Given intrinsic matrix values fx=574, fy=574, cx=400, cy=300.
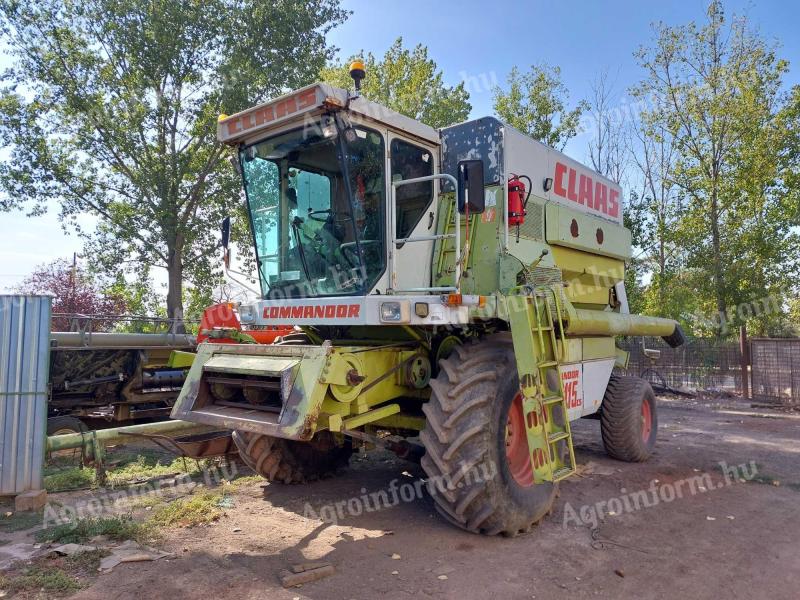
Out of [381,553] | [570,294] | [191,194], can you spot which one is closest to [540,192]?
[570,294]

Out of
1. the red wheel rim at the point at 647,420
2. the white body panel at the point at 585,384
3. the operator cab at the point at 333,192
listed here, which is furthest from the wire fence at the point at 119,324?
the red wheel rim at the point at 647,420

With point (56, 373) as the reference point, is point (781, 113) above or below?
above

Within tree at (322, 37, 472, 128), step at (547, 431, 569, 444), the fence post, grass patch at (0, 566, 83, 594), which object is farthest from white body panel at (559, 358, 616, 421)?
tree at (322, 37, 472, 128)

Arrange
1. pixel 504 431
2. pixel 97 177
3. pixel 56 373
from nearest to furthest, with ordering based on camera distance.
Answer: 1. pixel 504 431
2. pixel 56 373
3. pixel 97 177

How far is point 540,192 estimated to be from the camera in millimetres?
5738

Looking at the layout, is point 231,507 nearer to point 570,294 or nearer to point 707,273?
point 570,294

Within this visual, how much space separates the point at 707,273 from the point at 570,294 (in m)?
12.2

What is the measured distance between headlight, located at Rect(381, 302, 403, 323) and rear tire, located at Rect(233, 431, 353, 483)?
1.71 metres

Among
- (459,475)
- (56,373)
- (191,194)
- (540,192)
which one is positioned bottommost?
(459,475)

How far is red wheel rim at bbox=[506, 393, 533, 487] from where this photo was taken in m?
4.68

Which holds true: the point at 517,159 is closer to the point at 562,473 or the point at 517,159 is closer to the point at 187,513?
the point at 562,473

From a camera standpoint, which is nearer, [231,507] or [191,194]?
[231,507]

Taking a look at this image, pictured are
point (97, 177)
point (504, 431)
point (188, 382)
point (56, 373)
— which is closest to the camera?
point (504, 431)

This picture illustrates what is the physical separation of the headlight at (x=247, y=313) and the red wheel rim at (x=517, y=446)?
240 cm
